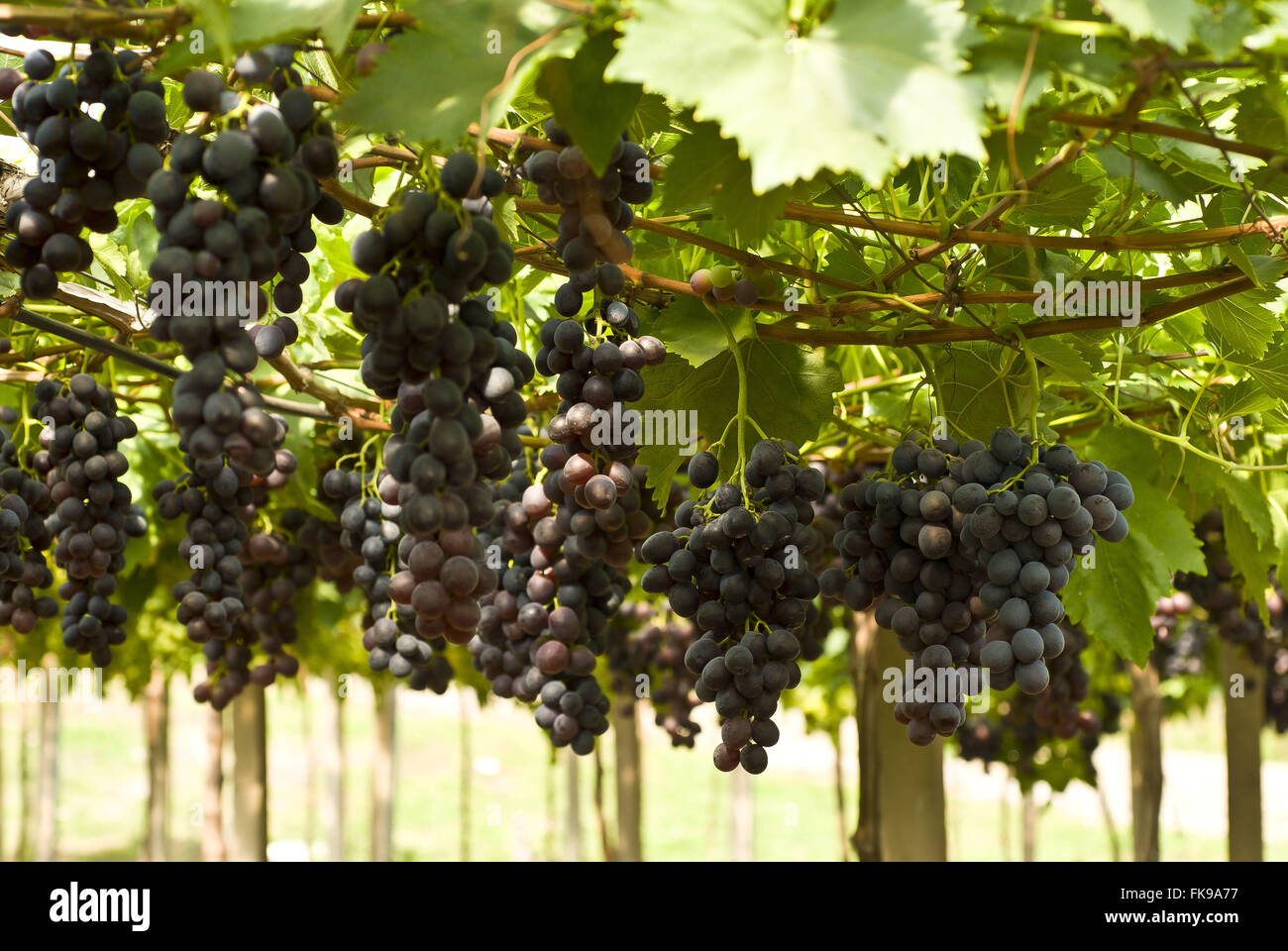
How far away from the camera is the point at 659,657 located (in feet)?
15.8

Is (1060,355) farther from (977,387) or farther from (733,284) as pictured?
(733,284)

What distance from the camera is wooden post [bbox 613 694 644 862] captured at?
6.41 meters

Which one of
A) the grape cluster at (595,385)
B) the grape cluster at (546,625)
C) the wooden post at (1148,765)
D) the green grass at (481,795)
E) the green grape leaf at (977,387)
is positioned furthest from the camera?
the green grass at (481,795)

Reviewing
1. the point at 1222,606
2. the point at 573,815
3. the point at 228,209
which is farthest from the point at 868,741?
the point at 573,815

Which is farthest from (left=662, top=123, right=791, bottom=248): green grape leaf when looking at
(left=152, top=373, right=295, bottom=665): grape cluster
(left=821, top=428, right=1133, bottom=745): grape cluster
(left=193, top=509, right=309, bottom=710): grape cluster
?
(left=193, top=509, right=309, bottom=710): grape cluster

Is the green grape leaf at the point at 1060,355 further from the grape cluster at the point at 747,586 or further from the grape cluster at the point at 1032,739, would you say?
the grape cluster at the point at 1032,739

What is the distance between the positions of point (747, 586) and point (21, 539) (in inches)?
66.8

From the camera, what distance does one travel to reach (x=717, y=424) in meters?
2.01

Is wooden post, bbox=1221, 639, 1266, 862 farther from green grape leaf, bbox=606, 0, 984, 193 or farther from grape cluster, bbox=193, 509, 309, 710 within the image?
green grape leaf, bbox=606, 0, 984, 193

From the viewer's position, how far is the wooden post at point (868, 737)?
141 inches

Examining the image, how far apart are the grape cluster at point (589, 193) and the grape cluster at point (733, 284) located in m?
0.36

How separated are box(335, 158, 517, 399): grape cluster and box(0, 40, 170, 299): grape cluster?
0.88ft

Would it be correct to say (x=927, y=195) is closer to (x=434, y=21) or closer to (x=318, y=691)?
(x=434, y=21)

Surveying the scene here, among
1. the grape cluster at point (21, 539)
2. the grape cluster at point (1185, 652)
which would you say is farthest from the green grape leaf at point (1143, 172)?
the grape cluster at point (1185, 652)
